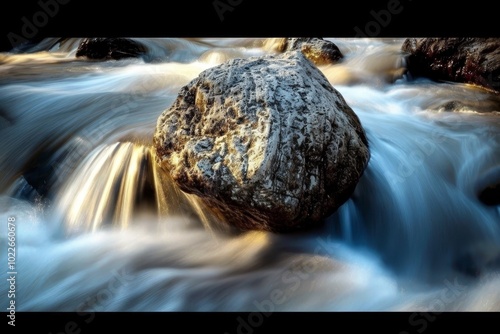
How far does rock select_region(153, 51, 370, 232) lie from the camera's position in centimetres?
284

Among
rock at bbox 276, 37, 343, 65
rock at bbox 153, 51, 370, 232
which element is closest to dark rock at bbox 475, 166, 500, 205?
rock at bbox 153, 51, 370, 232

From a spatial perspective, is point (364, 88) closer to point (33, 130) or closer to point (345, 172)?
point (345, 172)

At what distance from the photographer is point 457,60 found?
591cm

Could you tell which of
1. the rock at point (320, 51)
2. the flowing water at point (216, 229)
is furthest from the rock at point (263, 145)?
the rock at point (320, 51)

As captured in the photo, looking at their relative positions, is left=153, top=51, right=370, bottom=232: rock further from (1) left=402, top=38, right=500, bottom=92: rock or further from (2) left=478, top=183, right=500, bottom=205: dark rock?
(1) left=402, top=38, right=500, bottom=92: rock

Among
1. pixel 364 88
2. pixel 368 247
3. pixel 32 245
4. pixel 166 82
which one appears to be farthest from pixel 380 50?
pixel 32 245

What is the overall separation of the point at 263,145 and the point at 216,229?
93cm

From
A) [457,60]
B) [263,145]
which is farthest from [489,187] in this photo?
[457,60]

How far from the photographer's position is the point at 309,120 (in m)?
3.04

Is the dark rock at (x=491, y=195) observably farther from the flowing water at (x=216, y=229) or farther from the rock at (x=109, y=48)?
the rock at (x=109, y=48)

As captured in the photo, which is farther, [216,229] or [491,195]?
[491,195]

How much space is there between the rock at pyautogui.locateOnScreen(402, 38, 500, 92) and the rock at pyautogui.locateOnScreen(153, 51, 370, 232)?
309 cm

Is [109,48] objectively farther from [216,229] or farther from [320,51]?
[216,229]

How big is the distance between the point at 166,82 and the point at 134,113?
124 cm
